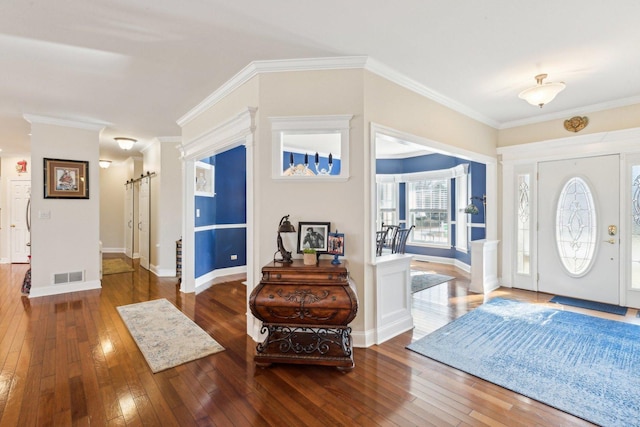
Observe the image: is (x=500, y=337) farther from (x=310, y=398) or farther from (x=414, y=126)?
(x=414, y=126)

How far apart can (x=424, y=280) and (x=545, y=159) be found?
8.91ft

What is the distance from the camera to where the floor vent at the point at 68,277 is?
461 centimetres

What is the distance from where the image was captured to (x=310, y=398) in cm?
206

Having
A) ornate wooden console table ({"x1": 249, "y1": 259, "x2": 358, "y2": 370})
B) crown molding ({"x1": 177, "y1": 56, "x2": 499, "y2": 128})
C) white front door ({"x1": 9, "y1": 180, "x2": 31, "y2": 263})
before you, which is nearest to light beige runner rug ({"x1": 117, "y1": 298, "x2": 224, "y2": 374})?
ornate wooden console table ({"x1": 249, "y1": 259, "x2": 358, "y2": 370})

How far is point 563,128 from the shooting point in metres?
4.45

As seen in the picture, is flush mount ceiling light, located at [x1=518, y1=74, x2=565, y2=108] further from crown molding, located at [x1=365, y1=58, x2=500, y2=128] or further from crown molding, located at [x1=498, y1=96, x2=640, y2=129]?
crown molding, located at [x1=498, y1=96, x2=640, y2=129]

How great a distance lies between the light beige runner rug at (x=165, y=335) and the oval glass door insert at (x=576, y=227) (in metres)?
4.98

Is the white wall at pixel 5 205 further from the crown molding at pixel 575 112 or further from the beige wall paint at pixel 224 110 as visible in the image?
the crown molding at pixel 575 112

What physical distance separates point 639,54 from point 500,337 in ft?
10.0

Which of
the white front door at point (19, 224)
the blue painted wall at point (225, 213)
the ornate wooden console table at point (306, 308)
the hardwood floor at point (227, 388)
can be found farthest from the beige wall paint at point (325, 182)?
the white front door at point (19, 224)

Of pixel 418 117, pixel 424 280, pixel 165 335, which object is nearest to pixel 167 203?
pixel 165 335

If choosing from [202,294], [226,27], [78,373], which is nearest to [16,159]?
[202,294]

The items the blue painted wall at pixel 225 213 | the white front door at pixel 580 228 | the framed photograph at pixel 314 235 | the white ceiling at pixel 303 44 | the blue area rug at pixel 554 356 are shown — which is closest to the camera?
the blue area rug at pixel 554 356

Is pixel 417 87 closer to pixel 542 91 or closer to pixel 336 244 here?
pixel 542 91
